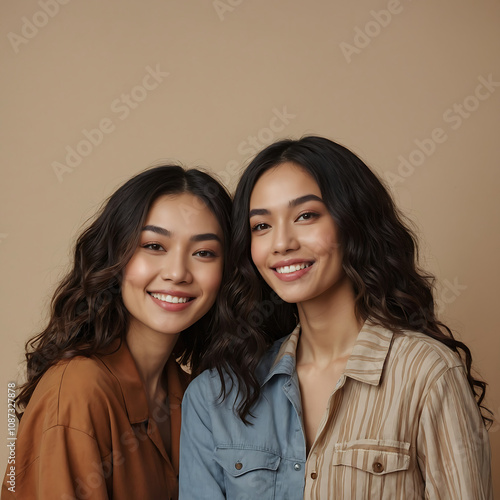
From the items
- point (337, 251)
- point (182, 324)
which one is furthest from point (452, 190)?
point (182, 324)

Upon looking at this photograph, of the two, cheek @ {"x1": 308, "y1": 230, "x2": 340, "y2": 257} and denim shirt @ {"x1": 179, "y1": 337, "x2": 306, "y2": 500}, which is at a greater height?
cheek @ {"x1": 308, "y1": 230, "x2": 340, "y2": 257}

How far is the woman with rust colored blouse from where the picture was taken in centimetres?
228

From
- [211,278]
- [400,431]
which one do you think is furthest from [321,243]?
[400,431]

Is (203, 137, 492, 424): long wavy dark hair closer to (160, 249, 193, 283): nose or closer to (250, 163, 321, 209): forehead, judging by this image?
(250, 163, 321, 209): forehead

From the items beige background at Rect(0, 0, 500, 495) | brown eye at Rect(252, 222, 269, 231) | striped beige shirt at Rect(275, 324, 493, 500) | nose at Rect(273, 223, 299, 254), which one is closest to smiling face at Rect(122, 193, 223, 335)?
brown eye at Rect(252, 222, 269, 231)

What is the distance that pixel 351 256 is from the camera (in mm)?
2281

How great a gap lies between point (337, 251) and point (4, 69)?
247 cm

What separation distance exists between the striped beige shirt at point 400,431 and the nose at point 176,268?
71 cm

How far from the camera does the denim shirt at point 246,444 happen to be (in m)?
2.24

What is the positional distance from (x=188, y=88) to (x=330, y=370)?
6.77ft

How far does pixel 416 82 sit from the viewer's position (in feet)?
11.9

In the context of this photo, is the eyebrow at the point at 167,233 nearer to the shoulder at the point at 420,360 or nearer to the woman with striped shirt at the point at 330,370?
the woman with striped shirt at the point at 330,370

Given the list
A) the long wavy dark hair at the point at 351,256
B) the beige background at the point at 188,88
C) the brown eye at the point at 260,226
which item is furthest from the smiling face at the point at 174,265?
the beige background at the point at 188,88

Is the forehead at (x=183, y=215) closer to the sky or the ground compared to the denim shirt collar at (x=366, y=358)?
closer to the sky
